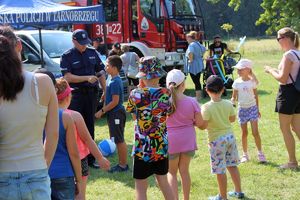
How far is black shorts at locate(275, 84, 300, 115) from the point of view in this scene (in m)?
6.30

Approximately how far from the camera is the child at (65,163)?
11.2ft

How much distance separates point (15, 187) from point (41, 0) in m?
7.75

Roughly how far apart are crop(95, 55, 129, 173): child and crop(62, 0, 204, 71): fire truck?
8.70 meters

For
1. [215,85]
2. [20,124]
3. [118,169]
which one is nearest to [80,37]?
[118,169]

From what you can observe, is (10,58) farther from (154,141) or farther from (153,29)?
(153,29)

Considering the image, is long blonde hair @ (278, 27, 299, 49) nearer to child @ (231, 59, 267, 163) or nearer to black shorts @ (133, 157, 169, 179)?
child @ (231, 59, 267, 163)

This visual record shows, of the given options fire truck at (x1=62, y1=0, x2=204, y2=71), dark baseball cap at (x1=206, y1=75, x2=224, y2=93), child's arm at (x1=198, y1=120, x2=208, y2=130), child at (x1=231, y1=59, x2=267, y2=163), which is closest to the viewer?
child's arm at (x1=198, y1=120, x2=208, y2=130)

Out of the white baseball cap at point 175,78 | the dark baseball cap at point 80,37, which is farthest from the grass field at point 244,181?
the dark baseball cap at point 80,37

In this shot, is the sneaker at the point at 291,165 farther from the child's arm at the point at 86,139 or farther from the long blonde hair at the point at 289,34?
the child's arm at the point at 86,139

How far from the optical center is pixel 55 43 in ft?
36.1

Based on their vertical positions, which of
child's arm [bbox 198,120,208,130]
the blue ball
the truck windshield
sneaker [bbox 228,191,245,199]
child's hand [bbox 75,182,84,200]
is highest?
the truck windshield

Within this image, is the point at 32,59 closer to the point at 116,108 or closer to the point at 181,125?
the point at 116,108

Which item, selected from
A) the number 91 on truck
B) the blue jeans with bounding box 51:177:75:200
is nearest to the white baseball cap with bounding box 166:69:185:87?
the blue jeans with bounding box 51:177:75:200

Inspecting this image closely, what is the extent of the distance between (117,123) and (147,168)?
2237 millimetres
